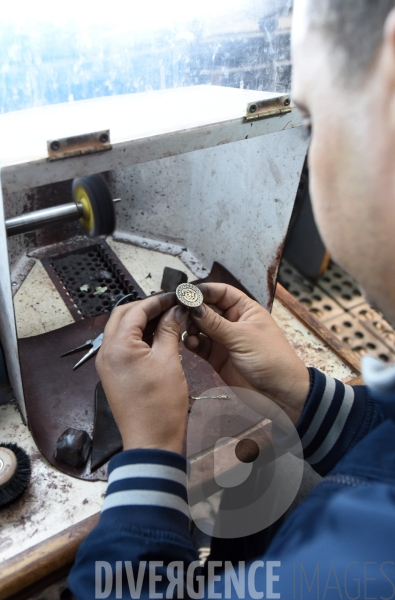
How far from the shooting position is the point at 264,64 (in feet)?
3.20

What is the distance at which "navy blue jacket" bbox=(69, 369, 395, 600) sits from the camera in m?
0.45

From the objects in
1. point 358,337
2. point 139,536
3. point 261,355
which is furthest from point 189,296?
point 358,337

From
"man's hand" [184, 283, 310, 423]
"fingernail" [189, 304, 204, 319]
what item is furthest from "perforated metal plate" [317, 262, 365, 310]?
"fingernail" [189, 304, 204, 319]

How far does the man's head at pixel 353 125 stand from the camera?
404 millimetres

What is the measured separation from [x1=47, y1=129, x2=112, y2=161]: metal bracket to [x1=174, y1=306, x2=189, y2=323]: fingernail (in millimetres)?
316

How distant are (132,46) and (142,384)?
0.73m

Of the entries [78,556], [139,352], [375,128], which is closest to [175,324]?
[139,352]

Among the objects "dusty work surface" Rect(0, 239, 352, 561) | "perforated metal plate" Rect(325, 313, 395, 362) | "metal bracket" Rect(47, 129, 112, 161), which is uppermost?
"metal bracket" Rect(47, 129, 112, 161)

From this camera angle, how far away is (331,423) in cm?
83

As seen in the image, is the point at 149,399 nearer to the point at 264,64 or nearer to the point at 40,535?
the point at 40,535

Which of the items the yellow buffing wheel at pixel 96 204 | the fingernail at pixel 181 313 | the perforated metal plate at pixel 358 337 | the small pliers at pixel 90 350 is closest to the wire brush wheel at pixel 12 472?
the small pliers at pixel 90 350

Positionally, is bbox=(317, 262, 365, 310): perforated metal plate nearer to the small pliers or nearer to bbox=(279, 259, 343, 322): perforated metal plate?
bbox=(279, 259, 343, 322): perforated metal plate

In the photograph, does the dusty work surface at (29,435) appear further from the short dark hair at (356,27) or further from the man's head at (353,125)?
the short dark hair at (356,27)

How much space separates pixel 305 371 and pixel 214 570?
0.40m
